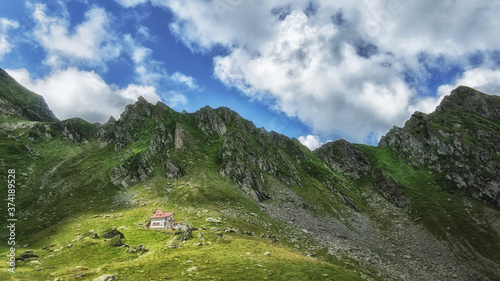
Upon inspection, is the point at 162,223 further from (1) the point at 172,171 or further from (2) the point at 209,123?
(2) the point at 209,123

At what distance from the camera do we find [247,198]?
106 m

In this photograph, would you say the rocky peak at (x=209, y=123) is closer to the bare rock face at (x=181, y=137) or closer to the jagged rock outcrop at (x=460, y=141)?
the bare rock face at (x=181, y=137)

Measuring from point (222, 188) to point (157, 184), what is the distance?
32.8 metres

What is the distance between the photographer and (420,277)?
66500 mm

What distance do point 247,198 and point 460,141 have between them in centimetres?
14828

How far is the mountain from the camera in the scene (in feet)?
132

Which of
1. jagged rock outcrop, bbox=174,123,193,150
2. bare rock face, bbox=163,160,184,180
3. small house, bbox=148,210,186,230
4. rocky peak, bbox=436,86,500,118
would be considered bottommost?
small house, bbox=148,210,186,230

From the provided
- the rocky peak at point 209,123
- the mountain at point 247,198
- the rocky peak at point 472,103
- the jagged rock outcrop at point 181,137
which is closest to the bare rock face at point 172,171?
the mountain at point 247,198

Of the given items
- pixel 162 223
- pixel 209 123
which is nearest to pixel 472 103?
pixel 209 123

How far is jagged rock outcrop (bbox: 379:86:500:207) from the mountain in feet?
2.81

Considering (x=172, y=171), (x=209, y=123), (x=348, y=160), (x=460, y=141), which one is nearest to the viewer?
(x=172, y=171)

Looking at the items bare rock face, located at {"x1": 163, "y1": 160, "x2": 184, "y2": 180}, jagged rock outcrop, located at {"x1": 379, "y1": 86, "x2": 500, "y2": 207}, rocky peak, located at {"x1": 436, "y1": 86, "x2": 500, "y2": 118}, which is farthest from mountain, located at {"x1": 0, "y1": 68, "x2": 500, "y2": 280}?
rocky peak, located at {"x1": 436, "y1": 86, "x2": 500, "y2": 118}

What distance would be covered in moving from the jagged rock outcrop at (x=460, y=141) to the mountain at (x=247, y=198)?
0.86 m

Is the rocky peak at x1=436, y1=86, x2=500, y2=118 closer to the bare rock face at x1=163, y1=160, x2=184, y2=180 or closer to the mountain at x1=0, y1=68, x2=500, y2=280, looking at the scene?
the mountain at x1=0, y1=68, x2=500, y2=280
